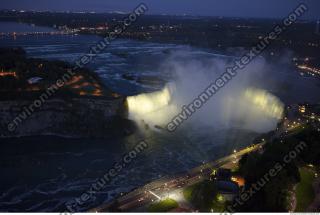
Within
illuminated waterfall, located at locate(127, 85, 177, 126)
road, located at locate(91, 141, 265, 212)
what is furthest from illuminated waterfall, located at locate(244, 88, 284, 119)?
road, located at locate(91, 141, 265, 212)

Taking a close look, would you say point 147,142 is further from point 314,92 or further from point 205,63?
point 205,63

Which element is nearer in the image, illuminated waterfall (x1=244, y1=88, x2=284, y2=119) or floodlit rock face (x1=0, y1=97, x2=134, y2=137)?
floodlit rock face (x1=0, y1=97, x2=134, y2=137)

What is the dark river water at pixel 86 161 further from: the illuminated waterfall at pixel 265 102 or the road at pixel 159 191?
the illuminated waterfall at pixel 265 102

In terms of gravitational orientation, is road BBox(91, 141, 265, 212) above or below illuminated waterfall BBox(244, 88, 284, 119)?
below

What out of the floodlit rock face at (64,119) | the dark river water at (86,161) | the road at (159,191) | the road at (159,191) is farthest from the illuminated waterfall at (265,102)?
the road at (159,191)

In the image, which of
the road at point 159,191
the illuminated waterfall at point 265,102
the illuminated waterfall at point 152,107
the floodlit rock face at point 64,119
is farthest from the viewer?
the illuminated waterfall at point 265,102

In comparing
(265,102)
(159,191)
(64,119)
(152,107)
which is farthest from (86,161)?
(265,102)

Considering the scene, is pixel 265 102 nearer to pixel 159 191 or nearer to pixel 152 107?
pixel 152 107

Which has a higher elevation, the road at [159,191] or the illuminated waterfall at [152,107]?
the illuminated waterfall at [152,107]

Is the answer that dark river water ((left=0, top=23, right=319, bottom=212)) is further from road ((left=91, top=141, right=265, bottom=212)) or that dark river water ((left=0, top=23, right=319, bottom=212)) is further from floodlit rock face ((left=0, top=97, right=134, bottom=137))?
road ((left=91, top=141, right=265, bottom=212))
